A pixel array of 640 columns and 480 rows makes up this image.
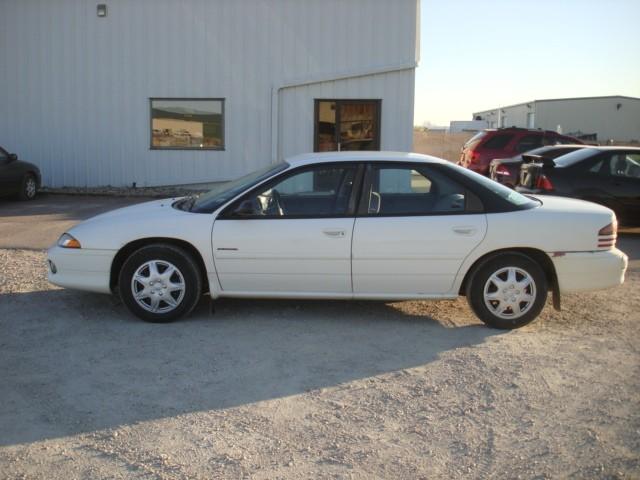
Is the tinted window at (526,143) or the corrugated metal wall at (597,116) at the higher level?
the corrugated metal wall at (597,116)

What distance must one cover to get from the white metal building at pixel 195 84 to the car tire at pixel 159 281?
11057 mm

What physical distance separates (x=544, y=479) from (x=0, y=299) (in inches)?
211

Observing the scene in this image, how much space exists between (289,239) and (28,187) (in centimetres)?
1144

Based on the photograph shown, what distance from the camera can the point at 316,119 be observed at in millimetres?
16828

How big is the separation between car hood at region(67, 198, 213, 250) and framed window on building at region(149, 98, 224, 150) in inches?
438

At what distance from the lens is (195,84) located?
17078mm

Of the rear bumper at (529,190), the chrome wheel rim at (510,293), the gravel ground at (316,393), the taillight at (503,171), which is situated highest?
the taillight at (503,171)

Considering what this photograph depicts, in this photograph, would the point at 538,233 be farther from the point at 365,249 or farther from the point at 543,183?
the point at 543,183

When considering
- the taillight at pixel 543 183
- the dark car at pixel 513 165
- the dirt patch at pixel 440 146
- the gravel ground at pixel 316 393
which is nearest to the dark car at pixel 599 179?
the taillight at pixel 543 183

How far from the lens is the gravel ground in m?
3.78

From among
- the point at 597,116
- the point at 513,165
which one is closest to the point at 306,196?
the point at 513,165

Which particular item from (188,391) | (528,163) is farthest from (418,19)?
(188,391)

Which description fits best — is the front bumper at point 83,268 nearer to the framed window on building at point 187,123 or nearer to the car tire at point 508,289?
the car tire at point 508,289

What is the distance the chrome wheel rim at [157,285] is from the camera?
6.11 m
